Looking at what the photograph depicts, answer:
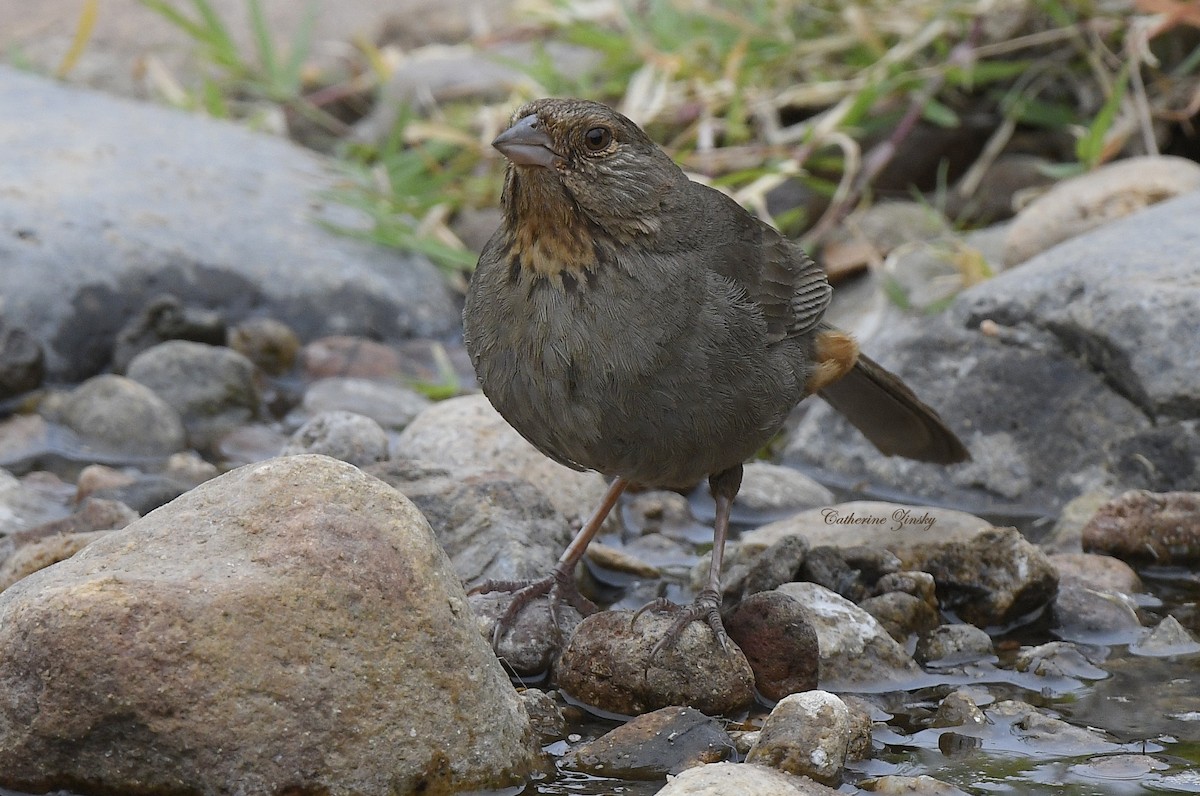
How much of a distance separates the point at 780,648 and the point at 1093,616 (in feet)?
3.26

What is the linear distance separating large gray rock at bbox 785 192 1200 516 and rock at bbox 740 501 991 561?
0.64 m

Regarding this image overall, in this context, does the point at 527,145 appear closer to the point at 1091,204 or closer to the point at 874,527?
the point at 874,527

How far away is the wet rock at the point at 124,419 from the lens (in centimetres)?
579

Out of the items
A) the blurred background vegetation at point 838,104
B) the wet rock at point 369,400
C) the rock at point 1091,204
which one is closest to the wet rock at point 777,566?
the wet rock at point 369,400

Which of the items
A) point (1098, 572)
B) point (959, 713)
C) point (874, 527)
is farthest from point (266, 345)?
point (959, 713)

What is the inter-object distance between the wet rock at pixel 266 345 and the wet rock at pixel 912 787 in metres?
4.10

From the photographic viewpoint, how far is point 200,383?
20.2 feet

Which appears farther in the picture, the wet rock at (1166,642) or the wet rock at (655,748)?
the wet rock at (1166,642)

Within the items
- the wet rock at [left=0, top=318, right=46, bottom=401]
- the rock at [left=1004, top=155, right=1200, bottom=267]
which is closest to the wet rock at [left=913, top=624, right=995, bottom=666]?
the rock at [left=1004, top=155, right=1200, bottom=267]

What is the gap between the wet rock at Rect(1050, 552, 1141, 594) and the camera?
4.48 meters

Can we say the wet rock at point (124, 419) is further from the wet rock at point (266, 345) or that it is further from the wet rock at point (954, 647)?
the wet rock at point (954, 647)

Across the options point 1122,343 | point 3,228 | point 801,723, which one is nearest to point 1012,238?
point 1122,343

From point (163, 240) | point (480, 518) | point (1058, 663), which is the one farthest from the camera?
point (163, 240)

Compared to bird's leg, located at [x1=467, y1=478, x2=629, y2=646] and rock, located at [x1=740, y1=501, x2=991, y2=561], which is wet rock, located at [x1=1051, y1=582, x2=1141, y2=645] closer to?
rock, located at [x1=740, y1=501, x2=991, y2=561]
